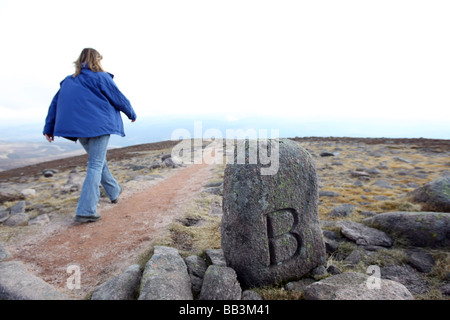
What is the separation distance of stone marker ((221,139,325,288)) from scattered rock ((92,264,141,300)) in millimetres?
1413

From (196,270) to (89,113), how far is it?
4.19 meters

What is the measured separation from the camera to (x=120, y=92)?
5902 millimetres

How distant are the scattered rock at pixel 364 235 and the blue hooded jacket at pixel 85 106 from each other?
5.86 meters

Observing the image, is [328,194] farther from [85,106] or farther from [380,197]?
[85,106]

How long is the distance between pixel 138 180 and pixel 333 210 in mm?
8483

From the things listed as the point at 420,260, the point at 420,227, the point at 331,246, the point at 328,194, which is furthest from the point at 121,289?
the point at 328,194

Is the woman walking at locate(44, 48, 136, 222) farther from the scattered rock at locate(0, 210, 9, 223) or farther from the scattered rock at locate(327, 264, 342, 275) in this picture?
the scattered rock at locate(327, 264, 342, 275)

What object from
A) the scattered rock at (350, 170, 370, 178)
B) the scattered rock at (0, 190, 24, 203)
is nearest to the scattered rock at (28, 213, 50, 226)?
the scattered rock at (0, 190, 24, 203)

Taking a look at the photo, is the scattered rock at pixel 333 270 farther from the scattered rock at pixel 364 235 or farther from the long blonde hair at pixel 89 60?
the long blonde hair at pixel 89 60

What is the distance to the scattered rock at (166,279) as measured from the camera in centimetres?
300

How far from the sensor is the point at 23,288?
11.1 ft

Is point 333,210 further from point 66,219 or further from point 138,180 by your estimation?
point 138,180

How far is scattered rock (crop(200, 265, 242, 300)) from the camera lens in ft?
10.4
